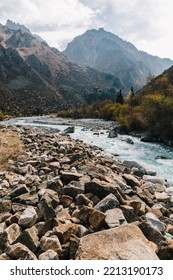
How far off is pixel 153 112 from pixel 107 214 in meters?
41.5

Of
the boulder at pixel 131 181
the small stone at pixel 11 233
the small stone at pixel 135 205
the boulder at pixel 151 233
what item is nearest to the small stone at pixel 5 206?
the small stone at pixel 11 233

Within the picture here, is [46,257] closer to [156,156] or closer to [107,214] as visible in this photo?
[107,214]

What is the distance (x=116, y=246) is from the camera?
697 centimetres

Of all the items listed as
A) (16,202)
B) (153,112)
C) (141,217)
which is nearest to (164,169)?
(141,217)

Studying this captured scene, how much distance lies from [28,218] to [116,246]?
299 centimetres

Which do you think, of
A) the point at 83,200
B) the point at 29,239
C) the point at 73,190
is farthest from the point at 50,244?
the point at 73,190

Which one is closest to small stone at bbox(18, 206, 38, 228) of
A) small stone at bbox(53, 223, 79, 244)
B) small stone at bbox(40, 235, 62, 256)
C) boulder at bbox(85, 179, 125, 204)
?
small stone at bbox(53, 223, 79, 244)

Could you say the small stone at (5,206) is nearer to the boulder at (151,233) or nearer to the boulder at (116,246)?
the boulder at (116,246)

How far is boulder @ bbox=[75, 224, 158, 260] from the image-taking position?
262 inches

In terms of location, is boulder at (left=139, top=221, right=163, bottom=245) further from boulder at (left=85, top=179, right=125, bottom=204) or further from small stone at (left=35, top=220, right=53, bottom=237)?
small stone at (left=35, top=220, right=53, bottom=237)

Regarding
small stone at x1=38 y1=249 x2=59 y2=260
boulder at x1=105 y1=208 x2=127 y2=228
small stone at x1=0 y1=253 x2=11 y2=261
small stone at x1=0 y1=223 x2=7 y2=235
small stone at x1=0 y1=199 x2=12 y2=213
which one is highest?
boulder at x1=105 y1=208 x2=127 y2=228

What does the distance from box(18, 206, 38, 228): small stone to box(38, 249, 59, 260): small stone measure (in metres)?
1.53

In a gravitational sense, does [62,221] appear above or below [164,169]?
above

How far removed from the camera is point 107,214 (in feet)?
29.4
